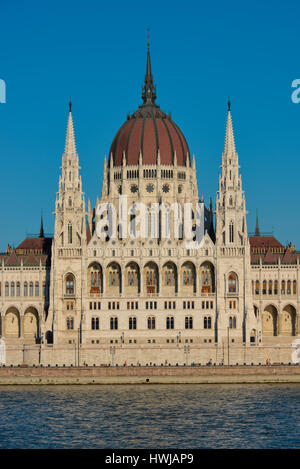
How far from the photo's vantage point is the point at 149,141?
5965 inches

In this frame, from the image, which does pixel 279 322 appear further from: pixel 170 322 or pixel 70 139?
pixel 70 139

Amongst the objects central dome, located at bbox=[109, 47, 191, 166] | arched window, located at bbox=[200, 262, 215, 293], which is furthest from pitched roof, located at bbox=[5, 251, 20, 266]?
arched window, located at bbox=[200, 262, 215, 293]

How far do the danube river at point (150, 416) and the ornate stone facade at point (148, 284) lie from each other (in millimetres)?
14039

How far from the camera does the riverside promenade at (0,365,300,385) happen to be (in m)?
121

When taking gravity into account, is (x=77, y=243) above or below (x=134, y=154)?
below

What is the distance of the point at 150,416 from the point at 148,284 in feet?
154

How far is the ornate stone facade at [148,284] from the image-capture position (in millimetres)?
132875

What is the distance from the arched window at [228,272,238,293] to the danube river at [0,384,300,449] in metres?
22.9

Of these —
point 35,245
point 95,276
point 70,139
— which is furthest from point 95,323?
point 70,139

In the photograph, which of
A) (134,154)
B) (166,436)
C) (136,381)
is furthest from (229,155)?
(166,436)

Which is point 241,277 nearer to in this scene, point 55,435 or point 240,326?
point 240,326

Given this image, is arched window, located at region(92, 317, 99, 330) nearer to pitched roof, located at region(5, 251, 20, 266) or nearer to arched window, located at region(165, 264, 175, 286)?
arched window, located at region(165, 264, 175, 286)

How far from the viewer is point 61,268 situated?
456 feet

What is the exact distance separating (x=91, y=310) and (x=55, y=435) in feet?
181
